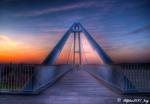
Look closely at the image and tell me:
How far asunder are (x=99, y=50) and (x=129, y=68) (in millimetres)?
9050

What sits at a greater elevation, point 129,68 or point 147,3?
point 147,3

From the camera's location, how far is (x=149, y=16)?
24.4 feet

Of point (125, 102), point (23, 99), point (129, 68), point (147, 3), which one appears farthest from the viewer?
point (147, 3)

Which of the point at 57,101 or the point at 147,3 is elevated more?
the point at 147,3

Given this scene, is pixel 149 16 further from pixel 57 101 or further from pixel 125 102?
pixel 57 101

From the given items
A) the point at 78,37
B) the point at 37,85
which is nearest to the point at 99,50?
the point at 78,37

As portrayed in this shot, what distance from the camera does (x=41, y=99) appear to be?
15.0 ft

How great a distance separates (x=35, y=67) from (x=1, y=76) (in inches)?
38.7

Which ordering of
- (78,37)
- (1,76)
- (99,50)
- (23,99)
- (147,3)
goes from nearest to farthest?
(23,99), (1,76), (147,3), (99,50), (78,37)

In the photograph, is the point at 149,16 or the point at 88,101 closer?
the point at 88,101

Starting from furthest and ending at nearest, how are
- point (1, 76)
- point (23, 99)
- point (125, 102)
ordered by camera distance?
point (1, 76), point (23, 99), point (125, 102)

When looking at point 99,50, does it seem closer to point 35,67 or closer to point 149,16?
point 149,16

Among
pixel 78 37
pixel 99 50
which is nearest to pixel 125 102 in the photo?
pixel 99 50

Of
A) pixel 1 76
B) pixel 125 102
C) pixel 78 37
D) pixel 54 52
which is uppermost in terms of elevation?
pixel 78 37
